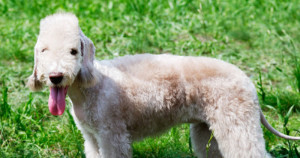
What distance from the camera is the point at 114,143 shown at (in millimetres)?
3121

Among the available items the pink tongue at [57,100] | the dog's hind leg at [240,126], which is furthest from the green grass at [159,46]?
the pink tongue at [57,100]

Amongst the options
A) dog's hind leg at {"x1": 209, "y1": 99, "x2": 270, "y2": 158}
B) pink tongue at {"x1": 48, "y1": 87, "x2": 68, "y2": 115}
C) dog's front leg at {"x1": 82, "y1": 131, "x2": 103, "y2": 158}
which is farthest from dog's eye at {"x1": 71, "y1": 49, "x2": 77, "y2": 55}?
dog's hind leg at {"x1": 209, "y1": 99, "x2": 270, "y2": 158}

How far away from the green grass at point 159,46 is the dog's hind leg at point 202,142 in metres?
0.33

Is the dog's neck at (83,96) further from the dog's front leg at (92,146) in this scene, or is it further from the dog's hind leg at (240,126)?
the dog's hind leg at (240,126)

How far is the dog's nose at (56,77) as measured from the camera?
2713 mm

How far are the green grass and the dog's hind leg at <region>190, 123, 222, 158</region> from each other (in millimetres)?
326

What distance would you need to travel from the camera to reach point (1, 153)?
369 cm

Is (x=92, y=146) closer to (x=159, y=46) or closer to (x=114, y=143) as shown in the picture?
(x=114, y=143)

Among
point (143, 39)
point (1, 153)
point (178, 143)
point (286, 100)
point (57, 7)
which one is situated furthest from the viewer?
point (57, 7)

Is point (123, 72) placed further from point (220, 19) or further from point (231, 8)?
point (231, 8)

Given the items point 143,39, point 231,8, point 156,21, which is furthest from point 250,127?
point 231,8

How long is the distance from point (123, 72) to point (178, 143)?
1.10 meters

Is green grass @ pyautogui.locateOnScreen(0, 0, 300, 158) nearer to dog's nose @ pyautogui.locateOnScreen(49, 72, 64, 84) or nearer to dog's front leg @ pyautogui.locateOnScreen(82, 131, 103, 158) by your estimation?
dog's front leg @ pyautogui.locateOnScreen(82, 131, 103, 158)

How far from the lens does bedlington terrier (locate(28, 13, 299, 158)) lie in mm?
3123
